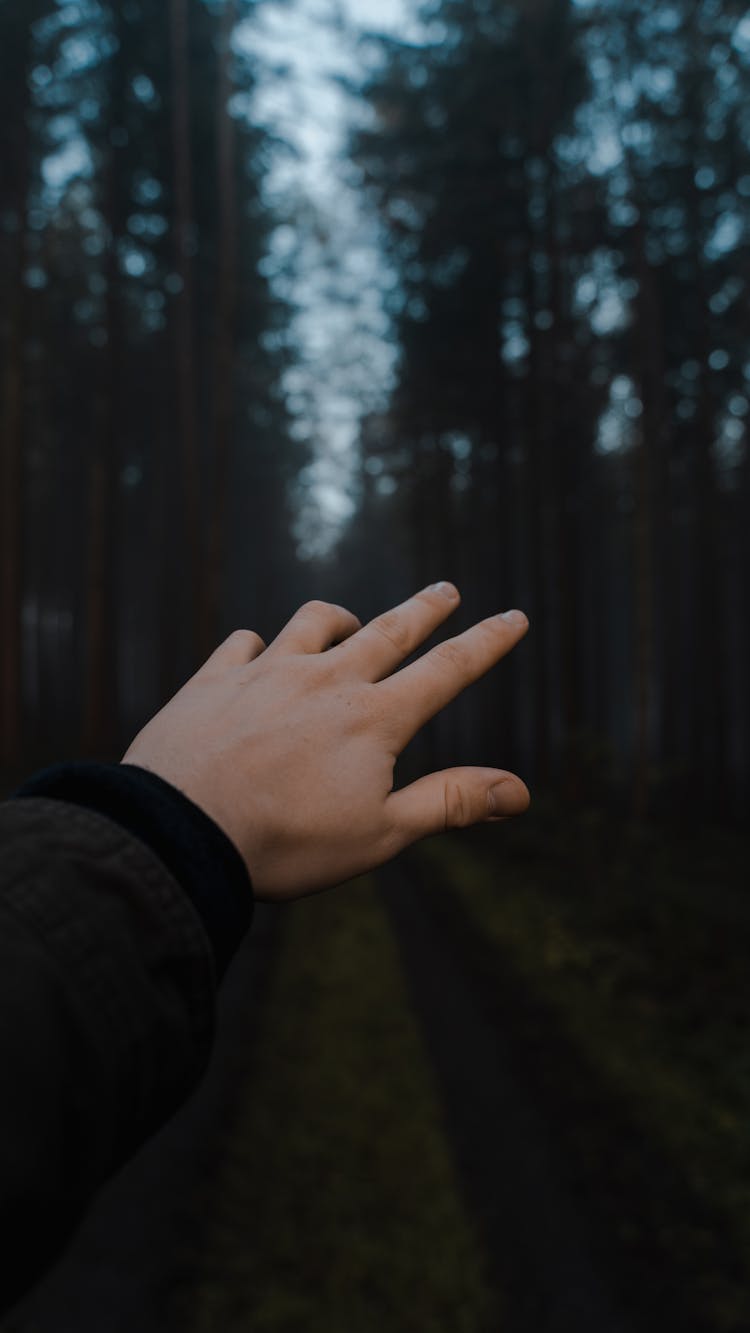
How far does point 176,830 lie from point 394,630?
20.7 inches

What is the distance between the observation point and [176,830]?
3.93 feet

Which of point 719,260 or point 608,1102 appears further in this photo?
point 719,260

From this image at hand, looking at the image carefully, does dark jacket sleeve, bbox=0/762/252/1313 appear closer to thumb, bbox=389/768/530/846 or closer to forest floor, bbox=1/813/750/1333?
thumb, bbox=389/768/530/846

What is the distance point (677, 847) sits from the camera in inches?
563

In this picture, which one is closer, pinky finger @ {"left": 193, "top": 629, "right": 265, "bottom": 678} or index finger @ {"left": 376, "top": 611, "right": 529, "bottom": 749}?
index finger @ {"left": 376, "top": 611, "right": 529, "bottom": 749}

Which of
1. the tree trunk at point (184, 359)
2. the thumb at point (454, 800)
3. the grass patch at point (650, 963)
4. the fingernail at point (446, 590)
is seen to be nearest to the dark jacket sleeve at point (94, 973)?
the thumb at point (454, 800)

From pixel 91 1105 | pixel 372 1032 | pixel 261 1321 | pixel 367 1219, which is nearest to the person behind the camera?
pixel 91 1105

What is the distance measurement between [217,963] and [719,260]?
57.4ft

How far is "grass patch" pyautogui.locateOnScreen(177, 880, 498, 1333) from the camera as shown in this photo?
5.07 m

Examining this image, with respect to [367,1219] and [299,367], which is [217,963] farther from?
[299,367]

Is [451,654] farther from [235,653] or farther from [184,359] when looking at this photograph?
[184,359]

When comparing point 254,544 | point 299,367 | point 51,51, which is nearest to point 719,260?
point 299,367

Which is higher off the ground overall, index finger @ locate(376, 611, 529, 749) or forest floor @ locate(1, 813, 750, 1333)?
index finger @ locate(376, 611, 529, 749)

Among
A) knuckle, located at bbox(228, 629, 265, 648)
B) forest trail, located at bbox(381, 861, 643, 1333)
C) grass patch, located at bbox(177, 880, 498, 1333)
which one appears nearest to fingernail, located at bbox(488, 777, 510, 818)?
knuckle, located at bbox(228, 629, 265, 648)
